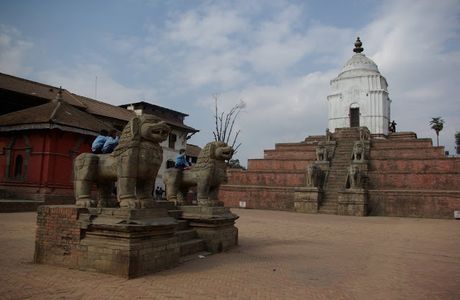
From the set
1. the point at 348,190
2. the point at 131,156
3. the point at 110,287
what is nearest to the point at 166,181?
the point at 131,156

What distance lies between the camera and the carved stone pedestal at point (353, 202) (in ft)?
67.8

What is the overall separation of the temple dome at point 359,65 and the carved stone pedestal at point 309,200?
17974mm

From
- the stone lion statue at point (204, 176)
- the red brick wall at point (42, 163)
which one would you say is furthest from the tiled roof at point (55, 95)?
the stone lion statue at point (204, 176)

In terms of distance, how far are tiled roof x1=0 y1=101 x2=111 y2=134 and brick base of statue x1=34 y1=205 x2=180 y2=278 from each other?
50.9ft

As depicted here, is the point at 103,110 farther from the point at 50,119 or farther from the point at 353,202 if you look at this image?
the point at 353,202

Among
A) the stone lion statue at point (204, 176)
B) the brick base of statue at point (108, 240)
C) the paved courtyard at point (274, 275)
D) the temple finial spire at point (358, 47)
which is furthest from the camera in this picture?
the temple finial spire at point (358, 47)

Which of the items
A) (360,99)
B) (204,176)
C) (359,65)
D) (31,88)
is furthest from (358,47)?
(204,176)

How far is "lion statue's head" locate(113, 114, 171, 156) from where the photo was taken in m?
6.72

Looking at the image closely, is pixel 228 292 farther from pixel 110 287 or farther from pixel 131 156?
pixel 131 156

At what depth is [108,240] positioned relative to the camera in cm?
618

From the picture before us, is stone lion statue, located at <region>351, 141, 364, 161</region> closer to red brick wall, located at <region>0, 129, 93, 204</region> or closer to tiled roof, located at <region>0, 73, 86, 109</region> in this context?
red brick wall, located at <region>0, 129, 93, 204</region>

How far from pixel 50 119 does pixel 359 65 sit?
27.5 m

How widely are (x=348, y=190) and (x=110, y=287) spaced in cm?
1789

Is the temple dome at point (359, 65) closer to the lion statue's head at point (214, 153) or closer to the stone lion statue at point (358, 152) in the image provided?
the stone lion statue at point (358, 152)
